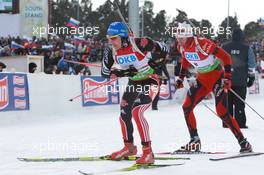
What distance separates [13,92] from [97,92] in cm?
314

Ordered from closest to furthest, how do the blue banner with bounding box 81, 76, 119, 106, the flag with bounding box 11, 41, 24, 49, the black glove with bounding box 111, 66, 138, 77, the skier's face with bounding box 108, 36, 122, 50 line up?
1. the skier's face with bounding box 108, 36, 122, 50
2. the black glove with bounding box 111, 66, 138, 77
3. the blue banner with bounding box 81, 76, 119, 106
4. the flag with bounding box 11, 41, 24, 49

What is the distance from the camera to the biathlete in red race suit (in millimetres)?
6543

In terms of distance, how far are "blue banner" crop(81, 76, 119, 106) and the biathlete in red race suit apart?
7.06m

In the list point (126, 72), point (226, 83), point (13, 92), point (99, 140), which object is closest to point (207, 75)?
point (226, 83)

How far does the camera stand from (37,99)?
482 inches

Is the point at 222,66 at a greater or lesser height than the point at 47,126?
greater

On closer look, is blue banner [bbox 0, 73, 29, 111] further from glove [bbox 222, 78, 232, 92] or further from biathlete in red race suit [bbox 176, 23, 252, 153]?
glove [bbox 222, 78, 232, 92]

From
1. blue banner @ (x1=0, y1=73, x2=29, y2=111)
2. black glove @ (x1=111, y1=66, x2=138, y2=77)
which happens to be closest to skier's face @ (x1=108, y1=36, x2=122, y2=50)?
black glove @ (x1=111, y1=66, x2=138, y2=77)

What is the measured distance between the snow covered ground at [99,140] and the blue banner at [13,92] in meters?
0.35

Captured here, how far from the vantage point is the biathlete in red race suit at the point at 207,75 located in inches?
258

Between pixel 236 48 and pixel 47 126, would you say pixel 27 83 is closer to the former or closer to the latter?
pixel 47 126

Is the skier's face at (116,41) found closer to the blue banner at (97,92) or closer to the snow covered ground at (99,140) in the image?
the snow covered ground at (99,140)

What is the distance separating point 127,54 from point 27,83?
6.40 metres

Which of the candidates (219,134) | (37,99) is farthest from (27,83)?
(219,134)
